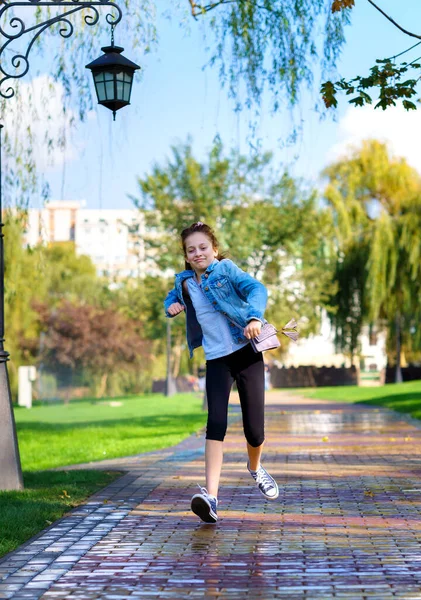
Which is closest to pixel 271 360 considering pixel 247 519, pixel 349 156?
pixel 349 156

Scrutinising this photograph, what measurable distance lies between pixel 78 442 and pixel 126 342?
1717 inches

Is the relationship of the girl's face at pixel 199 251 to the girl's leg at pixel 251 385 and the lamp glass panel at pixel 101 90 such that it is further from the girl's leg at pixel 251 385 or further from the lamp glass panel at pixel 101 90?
the lamp glass panel at pixel 101 90

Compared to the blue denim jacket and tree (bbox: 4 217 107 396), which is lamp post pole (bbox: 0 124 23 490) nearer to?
the blue denim jacket

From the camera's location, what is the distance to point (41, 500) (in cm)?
797

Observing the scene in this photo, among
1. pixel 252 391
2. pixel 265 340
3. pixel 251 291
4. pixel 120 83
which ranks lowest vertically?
pixel 252 391

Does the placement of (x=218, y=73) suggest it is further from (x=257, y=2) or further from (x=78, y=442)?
(x=78, y=442)

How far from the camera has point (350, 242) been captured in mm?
47156

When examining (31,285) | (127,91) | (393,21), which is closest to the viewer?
(127,91)

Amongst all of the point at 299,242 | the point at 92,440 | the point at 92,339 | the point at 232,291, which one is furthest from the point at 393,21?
the point at 92,339

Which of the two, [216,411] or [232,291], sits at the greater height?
[232,291]

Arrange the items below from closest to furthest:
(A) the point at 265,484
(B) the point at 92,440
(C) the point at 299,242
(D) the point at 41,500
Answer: (A) the point at 265,484, (D) the point at 41,500, (B) the point at 92,440, (C) the point at 299,242

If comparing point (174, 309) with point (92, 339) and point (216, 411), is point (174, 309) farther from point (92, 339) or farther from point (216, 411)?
point (92, 339)

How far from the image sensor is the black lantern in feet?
30.1

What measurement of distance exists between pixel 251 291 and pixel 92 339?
55.3 meters
